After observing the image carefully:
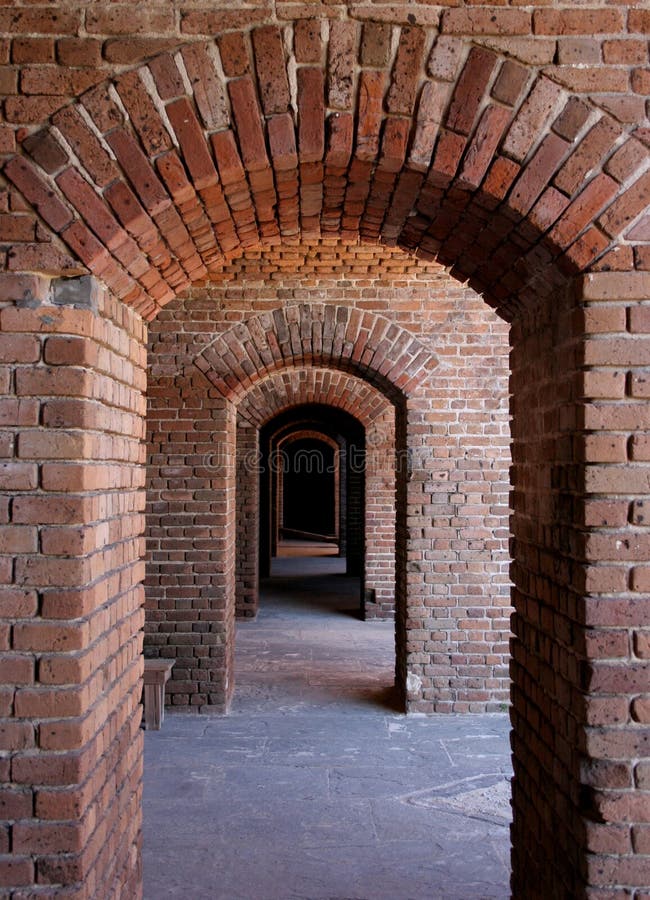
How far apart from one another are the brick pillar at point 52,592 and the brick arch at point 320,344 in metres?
3.99

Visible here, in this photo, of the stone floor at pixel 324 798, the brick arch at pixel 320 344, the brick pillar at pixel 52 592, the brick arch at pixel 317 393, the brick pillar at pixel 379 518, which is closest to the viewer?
the brick pillar at pixel 52 592

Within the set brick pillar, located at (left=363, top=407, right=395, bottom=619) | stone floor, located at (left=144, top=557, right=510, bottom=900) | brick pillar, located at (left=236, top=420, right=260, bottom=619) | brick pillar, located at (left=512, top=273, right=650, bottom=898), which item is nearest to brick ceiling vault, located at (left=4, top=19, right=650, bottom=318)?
brick pillar, located at (left=512, top=273, right=650, bottom=898)

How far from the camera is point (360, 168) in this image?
2.45m

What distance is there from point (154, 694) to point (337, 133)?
15.9 feet

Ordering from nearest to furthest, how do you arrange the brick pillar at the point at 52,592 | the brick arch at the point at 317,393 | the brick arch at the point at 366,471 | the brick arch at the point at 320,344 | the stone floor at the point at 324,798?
the brick pillar at the point at 52,592, the stone floor at the point at 324,798, the brick arch at the point at 320,344, the brick arch at the point at 317,393, the brick arch at the point at 366,471

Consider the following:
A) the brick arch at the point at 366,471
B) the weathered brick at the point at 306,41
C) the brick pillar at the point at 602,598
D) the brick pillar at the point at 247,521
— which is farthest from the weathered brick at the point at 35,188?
the brick pillar at the point at 247,521

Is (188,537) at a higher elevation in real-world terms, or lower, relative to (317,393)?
lower

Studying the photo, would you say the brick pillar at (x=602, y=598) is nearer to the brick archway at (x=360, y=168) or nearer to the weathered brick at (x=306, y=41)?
the brick archway at (x=360, y=168)

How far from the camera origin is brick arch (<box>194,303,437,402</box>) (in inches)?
253

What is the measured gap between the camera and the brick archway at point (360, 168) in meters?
2.22

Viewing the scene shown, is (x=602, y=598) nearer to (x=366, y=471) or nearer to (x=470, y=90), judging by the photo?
(x=470, y=90)

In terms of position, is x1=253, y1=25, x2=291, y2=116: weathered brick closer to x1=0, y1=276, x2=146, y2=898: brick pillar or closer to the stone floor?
x1=0, y1=276, x2=146, y2=898: brick pillar

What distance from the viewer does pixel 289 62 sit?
2.28 metres

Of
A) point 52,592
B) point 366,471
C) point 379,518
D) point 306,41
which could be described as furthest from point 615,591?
point 379,518
